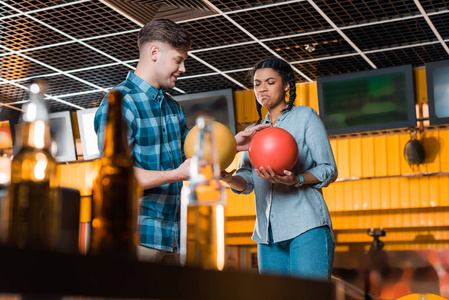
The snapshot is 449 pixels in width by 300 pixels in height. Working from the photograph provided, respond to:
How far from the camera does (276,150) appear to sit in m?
2.64

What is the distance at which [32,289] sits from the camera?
72cm

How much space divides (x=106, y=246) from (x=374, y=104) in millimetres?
5800

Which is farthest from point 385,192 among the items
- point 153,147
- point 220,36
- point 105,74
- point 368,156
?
point 153,147

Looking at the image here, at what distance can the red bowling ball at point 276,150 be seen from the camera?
2646mm

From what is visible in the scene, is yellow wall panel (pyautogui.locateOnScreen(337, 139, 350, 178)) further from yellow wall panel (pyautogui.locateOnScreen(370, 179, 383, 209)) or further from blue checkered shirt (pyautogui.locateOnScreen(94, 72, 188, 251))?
blue checkered shirt (pyautogui.locateOnScreen(94, 72, 188, 251))

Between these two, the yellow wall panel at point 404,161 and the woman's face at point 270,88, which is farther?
the yellow wall panel at point 404,161

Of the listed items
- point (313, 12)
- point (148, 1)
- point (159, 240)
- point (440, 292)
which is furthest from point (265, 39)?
point (159, 240)

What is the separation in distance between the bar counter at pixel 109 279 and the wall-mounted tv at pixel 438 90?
560cm

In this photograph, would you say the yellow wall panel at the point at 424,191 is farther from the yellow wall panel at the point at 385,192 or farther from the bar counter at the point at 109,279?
the bar counter at the point at 109,279

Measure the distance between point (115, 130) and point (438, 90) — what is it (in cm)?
563

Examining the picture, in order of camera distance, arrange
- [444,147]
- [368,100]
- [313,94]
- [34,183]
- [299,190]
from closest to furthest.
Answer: [34,183], [299,190], [368,100], [313,94], [444,147]

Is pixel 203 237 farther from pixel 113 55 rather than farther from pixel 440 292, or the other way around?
pixel 440 292

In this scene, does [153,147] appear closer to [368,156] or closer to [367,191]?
[368,156]

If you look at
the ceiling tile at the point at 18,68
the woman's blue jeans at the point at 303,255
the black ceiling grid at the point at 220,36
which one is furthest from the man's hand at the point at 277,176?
the ceiling tile at the point at 18,68
